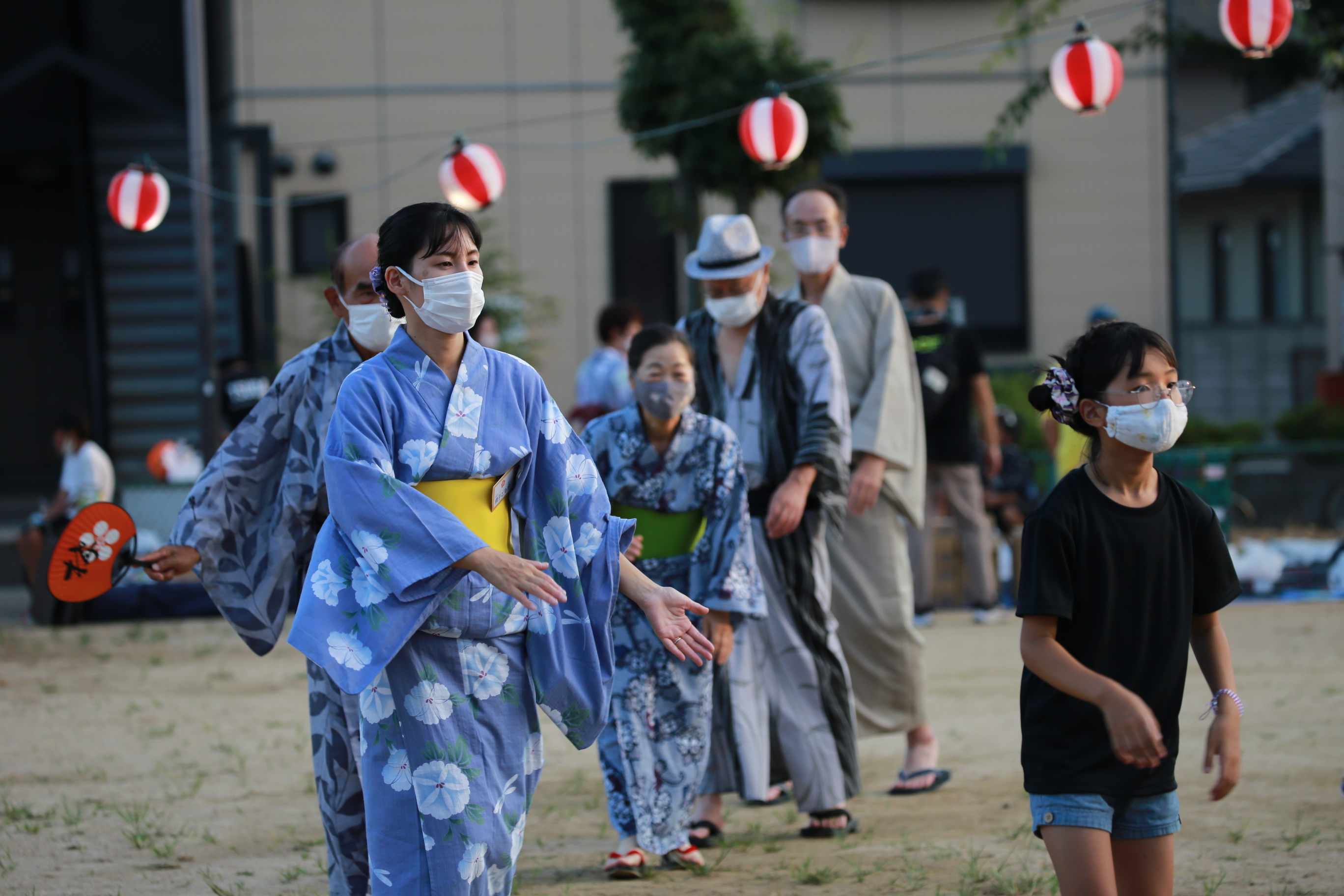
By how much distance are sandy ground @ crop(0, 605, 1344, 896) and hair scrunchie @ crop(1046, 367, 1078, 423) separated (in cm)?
152

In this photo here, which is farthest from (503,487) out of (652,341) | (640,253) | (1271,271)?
(1271,271)

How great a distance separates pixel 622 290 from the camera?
13930 mm

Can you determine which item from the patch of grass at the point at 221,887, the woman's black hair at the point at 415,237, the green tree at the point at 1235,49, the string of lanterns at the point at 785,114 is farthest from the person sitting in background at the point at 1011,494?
the woman's black hair at the point at 415,237

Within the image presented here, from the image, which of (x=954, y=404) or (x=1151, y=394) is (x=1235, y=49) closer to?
(x=954, y=404)

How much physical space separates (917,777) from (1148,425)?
2.52 metres

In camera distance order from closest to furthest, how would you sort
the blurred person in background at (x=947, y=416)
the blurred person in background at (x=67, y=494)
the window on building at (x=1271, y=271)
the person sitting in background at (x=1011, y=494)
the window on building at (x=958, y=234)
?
the blurred person in background at (x=947, y=416), the blurred person in background at (x=67, y=494), the person sitting in background at (x=1011, y=494), the window on building at (x=958, y=234), the window on building at (x=1271, y=271)

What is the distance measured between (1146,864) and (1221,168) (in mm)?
15692

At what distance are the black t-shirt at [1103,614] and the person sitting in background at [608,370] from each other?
229 inches

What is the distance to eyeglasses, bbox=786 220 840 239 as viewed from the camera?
16.0 ft

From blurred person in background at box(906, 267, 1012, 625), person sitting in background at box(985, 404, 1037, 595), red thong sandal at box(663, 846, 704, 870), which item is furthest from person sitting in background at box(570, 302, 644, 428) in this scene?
red thong sandal at box(663, 846, 704, 870)

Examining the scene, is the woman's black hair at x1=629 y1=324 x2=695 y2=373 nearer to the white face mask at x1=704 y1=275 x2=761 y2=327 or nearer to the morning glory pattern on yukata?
the white face mask at x1=704 y1=275 x2=761 y2=327

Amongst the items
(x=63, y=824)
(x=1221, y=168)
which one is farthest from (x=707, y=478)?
(x=1221, y=168)

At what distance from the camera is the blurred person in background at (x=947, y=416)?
7.74 metres

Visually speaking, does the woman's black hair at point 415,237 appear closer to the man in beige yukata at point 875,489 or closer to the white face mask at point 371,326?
the white face mask at point 371,326
